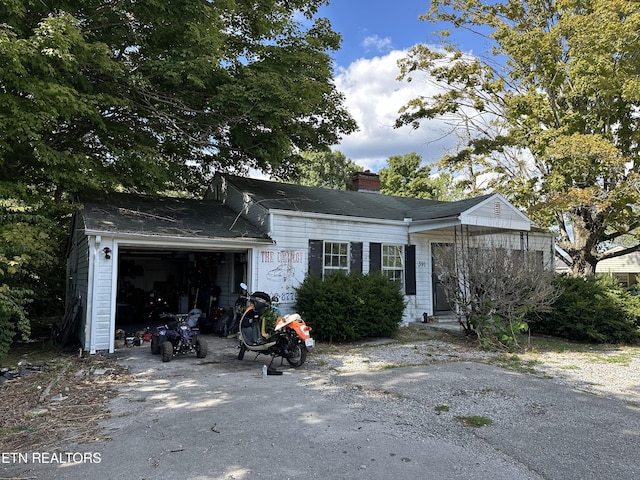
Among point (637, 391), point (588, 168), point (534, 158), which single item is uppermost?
point (534, 158)

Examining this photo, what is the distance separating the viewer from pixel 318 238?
11281mm

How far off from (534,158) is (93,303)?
676 inches

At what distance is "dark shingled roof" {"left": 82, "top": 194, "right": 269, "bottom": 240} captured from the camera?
8.76 meters

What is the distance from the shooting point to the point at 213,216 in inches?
440

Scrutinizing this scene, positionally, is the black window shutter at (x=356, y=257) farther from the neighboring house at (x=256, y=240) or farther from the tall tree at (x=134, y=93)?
the tall tree at (x=134, y=93)

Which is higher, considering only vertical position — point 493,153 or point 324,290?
point 493,153

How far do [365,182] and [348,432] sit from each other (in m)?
14.6

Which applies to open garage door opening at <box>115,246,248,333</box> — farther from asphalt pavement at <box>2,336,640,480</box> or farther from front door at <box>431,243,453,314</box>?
front door at <box>431,243,453,314</box>

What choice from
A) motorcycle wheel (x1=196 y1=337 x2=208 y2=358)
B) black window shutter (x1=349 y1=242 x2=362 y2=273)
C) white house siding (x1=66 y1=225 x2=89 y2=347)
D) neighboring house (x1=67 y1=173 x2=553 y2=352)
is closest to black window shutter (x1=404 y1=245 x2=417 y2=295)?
neighboring house (x1=67 y1=173 x2=553 y2=352)

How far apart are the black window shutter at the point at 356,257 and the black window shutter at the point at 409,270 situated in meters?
1.66

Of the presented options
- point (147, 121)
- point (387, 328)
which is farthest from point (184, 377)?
point (147, 121)

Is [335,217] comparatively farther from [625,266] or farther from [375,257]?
[625,266]

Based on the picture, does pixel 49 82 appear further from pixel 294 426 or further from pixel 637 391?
pixel 637 391

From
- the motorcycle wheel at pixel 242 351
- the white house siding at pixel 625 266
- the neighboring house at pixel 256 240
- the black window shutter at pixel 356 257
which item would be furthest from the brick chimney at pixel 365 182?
the white house siding at pixel 625 266
